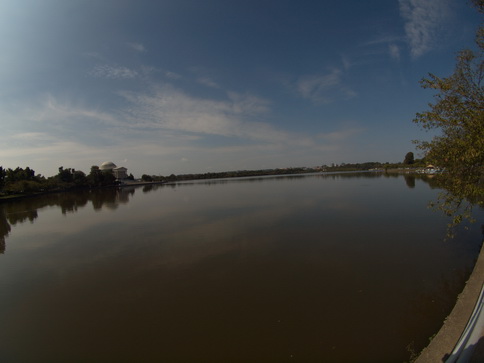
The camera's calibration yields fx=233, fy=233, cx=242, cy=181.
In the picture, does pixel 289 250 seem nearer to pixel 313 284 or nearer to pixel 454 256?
pixel 313 284

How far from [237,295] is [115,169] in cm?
12301

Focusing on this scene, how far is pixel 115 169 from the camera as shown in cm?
11331

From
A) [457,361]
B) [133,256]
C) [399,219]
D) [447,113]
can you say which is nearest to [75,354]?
[133,256]

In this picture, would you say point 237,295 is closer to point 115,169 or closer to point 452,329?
point 452,329

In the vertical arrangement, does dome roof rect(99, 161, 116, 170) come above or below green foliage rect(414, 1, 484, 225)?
above

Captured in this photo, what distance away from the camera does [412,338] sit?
4836 mm

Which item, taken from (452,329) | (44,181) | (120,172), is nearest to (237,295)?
(452,329)

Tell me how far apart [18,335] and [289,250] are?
9301 millimetres

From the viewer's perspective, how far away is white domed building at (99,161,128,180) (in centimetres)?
11325

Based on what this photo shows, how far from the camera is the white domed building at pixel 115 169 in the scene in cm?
11325

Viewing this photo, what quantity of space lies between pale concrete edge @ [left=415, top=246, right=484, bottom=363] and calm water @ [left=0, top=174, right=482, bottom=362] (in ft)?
1.77

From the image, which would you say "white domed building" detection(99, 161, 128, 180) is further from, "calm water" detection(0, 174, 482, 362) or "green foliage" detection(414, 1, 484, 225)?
"green foliage" detection(414, 1, 484, 225)

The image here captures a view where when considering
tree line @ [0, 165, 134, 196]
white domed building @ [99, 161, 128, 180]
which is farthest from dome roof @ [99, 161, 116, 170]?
tree line @ [0, 165, 134, 196]

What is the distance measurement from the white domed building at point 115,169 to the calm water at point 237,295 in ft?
362
